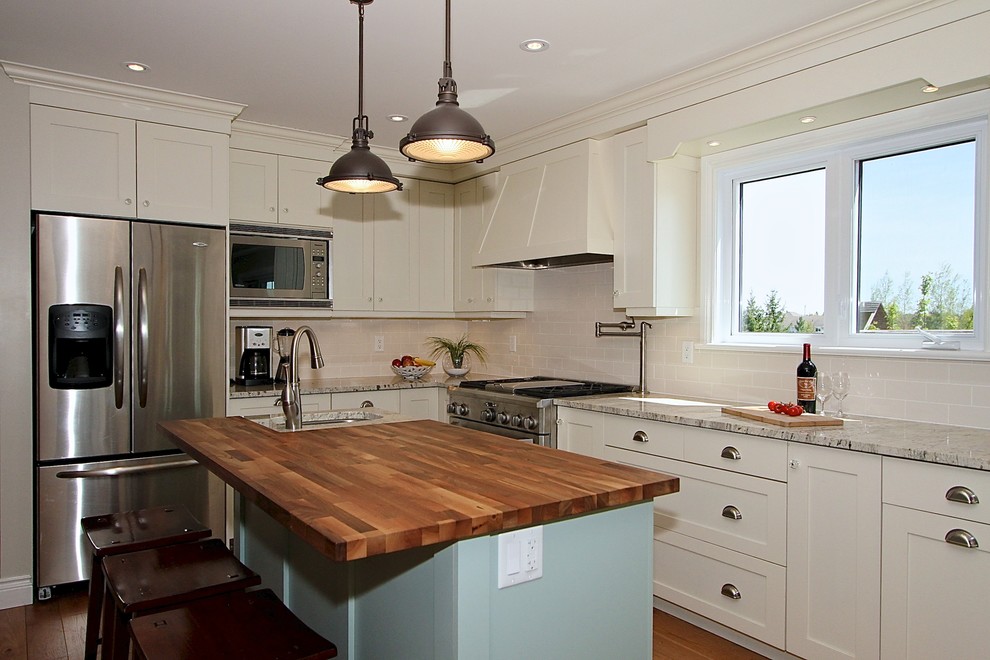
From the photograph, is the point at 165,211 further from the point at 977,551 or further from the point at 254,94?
the point at 977,551

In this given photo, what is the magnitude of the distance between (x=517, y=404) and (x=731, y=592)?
1.43 m

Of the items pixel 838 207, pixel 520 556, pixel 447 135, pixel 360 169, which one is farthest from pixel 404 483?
pixel 838 207

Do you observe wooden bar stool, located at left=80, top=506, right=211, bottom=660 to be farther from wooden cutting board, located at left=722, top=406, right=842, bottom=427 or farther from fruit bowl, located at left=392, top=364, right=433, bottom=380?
fruit bowl, located at left=392, top=364, right=433, bottom=380

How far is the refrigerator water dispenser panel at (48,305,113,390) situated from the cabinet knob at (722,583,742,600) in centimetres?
303

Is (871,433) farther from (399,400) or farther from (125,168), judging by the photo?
(125,168)

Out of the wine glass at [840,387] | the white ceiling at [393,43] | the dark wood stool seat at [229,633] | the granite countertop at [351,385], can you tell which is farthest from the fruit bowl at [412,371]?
the dark wood stool seat at [229,633]

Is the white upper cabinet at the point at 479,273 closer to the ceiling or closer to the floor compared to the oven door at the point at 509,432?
closer to the ceiling

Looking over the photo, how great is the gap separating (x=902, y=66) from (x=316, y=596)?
8.87 feet

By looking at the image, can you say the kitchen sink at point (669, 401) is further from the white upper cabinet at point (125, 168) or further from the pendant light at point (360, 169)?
the white upper cabinet at point (125, 168)

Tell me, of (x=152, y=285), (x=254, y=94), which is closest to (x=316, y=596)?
(x=152, y=285)

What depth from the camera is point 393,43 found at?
2941 mm

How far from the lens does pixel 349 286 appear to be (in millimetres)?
4637

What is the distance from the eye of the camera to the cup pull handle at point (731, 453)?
9.06 ft

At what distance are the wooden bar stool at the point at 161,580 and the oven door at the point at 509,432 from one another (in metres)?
1.69
